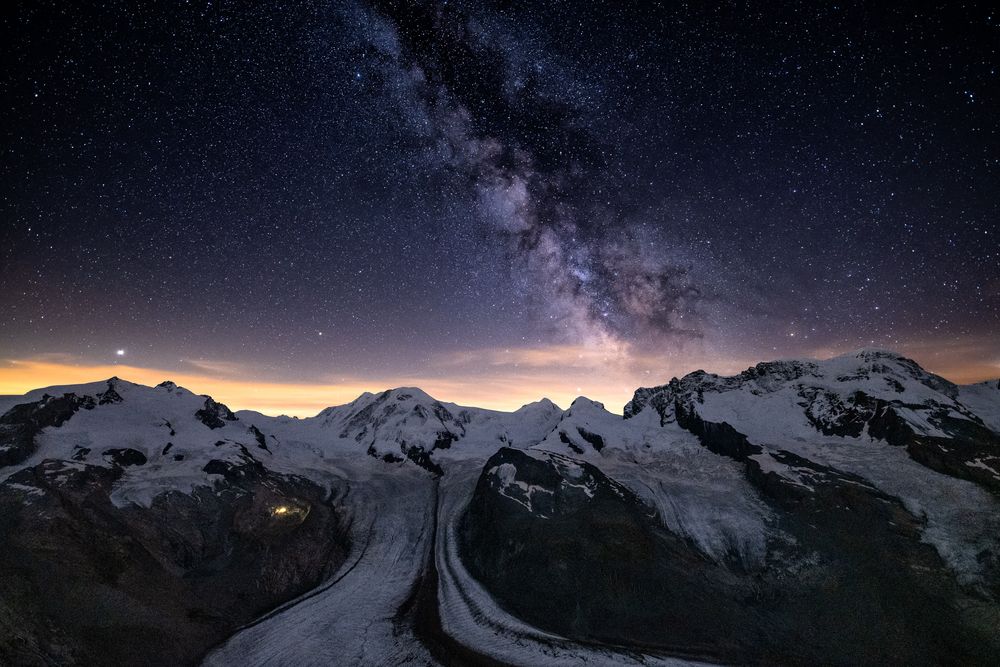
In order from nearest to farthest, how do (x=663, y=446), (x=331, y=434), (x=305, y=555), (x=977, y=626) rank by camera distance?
1. (x=977, y=626)
2. (x=305, y=555)
3. (x=663, y=446)
4. (x=331, y=434)

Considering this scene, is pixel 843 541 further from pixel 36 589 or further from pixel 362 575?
pixel 36 589

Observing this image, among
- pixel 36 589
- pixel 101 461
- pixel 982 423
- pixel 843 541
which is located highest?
pixel 982 423

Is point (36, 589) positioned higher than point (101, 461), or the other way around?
point (101, 461)

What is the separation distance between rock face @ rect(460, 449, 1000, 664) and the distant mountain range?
8.4 inches

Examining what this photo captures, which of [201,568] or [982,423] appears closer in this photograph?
[201,568]

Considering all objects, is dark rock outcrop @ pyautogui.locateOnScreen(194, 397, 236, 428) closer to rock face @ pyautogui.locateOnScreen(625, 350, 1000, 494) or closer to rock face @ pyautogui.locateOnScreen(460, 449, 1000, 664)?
rock face @ pyautogui.locateOnScreen(460, 449, 1000, 664)

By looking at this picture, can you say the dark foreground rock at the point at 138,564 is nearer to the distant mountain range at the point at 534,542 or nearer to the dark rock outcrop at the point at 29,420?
the distant mountain range at the point at 534,542

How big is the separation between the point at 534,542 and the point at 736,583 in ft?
69.5

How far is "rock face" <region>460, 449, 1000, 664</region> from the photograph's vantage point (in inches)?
1398

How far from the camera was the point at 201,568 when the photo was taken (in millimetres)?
41875

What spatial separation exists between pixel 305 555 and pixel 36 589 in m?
21.7

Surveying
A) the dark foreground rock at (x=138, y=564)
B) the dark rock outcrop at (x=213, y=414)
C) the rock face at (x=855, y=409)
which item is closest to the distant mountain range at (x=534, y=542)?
the dark foreground rock at (x=138, y=564)

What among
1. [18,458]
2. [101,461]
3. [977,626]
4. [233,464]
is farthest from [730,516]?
[18,458]

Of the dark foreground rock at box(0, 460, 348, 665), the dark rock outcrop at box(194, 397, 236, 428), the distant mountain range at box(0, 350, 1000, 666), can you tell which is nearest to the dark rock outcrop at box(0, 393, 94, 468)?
the distant mountain range at box(0, 350, 1000, 666)
